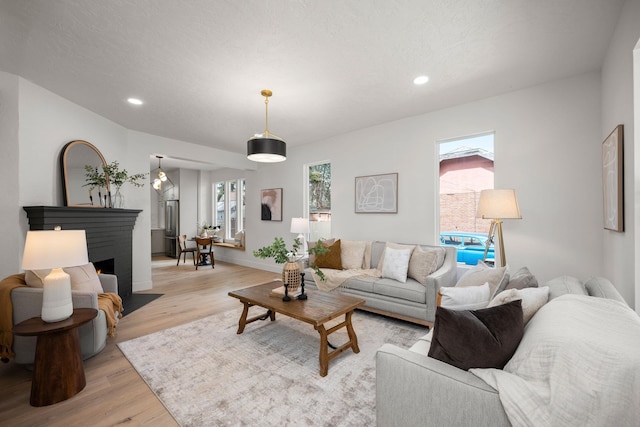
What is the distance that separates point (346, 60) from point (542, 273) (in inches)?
125

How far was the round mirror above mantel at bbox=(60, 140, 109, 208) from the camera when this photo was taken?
3.36 metres

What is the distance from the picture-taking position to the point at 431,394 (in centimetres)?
114

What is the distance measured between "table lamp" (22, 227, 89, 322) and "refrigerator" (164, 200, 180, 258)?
6406mm

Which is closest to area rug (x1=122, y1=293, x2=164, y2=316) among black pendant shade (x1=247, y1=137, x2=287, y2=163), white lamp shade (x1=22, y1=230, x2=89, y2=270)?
white lamp shade (x1=22, y1=230, x2=89, y2=270)

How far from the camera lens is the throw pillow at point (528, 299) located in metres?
1.42

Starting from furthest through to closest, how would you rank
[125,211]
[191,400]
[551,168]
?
[125,211]
[551,168]
[191,400]

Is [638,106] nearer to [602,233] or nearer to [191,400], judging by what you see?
[602,233]

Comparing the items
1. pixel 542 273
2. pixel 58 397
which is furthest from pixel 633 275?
pixel 58 397

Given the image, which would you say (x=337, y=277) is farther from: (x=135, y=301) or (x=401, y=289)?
(x=135, y=301)

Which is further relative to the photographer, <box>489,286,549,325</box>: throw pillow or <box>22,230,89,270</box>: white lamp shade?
<box>22,230,89,270</box>: white lamp shade

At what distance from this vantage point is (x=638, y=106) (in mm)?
1783

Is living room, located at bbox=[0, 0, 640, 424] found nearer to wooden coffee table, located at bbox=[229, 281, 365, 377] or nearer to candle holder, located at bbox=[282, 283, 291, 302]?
wooden coffee table, located at bbox=[229, 281, 365, 377]

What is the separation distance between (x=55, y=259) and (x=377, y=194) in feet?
12.5

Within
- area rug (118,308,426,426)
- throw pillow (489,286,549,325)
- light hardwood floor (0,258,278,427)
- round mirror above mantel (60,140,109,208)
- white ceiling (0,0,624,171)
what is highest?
white ceiling (0,0,624,171)
